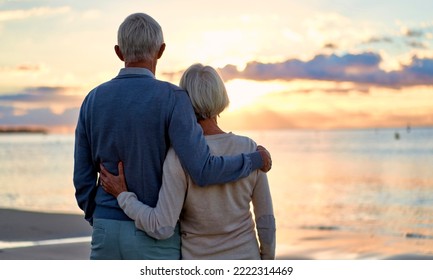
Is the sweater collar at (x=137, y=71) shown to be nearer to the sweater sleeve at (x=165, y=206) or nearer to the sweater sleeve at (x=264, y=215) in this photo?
the sweater sleeve at (x=165, y=206)

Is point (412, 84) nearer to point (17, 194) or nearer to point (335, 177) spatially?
point (335, 177)

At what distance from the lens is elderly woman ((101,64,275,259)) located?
3.09m

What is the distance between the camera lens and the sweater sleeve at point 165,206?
308 cm

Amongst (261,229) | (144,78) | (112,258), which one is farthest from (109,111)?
(261,229)

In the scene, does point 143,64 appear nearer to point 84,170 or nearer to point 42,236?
point 84,170

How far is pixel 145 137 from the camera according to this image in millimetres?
3105

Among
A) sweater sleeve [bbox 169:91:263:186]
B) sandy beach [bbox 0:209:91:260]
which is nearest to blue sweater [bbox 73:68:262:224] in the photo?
→ sweater sleeve [bbox 169:91:263:186]

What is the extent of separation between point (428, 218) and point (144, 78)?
1126 cm

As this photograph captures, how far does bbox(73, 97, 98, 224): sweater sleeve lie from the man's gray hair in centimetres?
34

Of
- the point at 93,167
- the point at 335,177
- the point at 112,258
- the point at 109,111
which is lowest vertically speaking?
the point at 335,177

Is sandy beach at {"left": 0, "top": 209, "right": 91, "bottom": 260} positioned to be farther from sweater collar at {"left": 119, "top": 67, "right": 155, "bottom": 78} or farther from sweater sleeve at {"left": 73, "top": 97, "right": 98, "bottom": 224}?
sweater collar at {"left": 119, "top": 67, "right": 155, "bottom": 78}

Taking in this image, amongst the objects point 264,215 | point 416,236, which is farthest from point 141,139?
point 416,236

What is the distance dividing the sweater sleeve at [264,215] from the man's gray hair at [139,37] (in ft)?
2.43

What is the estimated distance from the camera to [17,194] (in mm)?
18312
